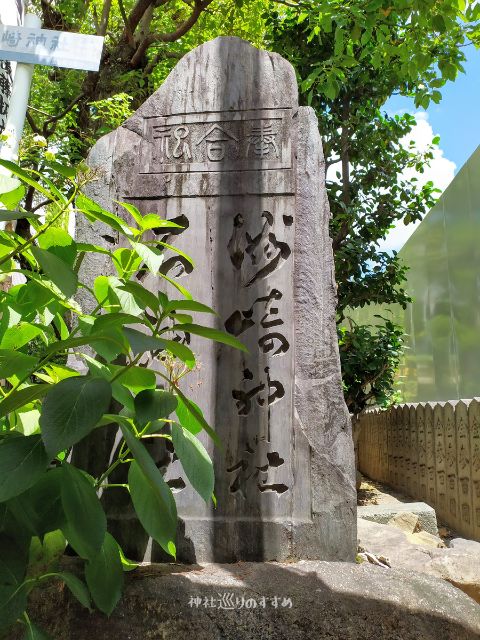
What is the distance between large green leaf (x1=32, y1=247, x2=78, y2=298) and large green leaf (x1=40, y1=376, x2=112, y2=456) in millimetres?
207

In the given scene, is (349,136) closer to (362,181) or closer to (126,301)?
(362,181)

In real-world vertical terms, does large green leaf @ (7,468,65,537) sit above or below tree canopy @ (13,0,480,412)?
below

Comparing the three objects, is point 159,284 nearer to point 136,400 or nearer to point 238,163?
point 238,163

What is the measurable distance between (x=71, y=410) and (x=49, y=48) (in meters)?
2.28

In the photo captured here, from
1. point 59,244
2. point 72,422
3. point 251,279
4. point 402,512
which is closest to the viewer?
point 72,422

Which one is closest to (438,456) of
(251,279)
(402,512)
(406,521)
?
(402,512)

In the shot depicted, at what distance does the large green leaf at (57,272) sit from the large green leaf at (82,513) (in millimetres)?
371

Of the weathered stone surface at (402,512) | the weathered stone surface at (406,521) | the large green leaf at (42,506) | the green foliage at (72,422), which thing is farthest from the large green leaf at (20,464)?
the weathered stone surface at (402,512)

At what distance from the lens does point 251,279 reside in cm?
258

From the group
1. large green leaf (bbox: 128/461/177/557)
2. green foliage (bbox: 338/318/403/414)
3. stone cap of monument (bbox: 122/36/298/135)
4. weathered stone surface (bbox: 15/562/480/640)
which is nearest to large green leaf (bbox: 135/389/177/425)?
large green leaf (bbox: 128/461/177/557)

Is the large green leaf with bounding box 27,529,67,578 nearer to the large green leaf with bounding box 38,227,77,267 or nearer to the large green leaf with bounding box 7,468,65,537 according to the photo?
the large green leaf with bounding box 7,468,65,537

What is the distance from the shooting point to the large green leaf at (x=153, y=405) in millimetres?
1397

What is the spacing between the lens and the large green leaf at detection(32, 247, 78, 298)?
1339 mm

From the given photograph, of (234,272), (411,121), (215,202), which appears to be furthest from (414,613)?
(411,121)
